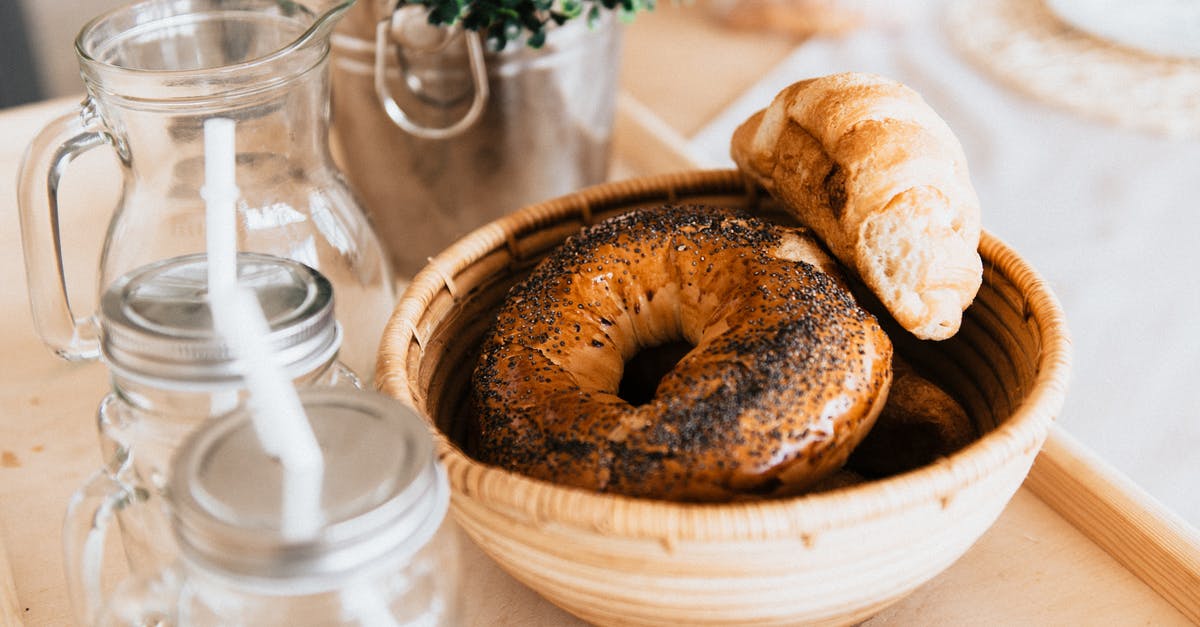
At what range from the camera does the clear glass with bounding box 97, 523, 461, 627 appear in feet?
1.34

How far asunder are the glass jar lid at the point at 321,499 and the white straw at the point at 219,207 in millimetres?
73

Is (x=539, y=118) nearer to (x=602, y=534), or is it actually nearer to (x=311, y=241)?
(x=311, y=241)

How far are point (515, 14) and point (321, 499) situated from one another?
495mm

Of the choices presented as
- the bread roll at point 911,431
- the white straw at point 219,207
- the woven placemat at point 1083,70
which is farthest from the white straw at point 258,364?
the woven placemat at point 1083,70

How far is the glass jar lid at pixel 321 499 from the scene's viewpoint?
352 millimetres

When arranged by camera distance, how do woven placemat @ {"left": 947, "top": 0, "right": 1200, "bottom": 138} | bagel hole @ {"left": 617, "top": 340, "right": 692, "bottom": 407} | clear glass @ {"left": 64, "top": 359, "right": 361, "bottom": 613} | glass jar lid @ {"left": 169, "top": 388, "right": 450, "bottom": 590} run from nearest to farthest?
glass jar lid @ {"left": 169, "top": 388, "right": 450, "bottom": 590} → clear glass @ {"left": 64, "top": 359, "right": 361, "bottom": 613} → bagel hole @ {"left": 617, "top": 340, "right": 692, "bottom": 407} → woven placemat @ {"left": 947, "top": 0, "right": 1200, "bottom": 138}

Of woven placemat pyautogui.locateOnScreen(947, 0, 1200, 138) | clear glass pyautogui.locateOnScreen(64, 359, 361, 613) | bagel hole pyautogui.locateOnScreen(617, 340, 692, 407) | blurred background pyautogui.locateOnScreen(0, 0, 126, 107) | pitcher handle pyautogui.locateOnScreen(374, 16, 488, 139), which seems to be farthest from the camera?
blurred background pyautogui.locateOnScreen(0, 0, 126, 107)

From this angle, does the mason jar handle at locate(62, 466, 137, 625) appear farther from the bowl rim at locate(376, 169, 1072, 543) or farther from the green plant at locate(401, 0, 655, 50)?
the green plant at locate(401, 0, 655, 50)

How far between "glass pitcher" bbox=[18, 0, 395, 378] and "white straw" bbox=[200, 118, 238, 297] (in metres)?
0.14

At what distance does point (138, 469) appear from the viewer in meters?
0.49

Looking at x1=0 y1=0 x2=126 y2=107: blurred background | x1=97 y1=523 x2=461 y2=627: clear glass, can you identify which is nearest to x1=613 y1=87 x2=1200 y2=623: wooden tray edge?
x1=97 y1=523 x2=461 y2=627: clear glass

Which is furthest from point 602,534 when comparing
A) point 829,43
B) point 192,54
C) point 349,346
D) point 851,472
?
point 829,43

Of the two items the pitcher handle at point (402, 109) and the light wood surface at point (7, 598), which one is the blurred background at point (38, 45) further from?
the light wood surface at point (7, 598)

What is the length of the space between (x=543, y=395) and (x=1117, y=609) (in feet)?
1.14
